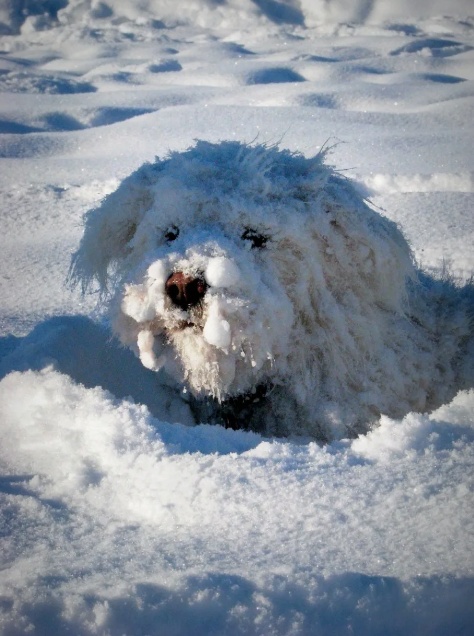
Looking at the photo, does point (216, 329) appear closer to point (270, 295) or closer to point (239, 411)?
point (270, 295)

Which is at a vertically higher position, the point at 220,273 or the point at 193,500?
the point at 220,273

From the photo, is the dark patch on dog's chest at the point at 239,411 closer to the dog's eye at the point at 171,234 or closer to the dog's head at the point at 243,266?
the dog's head at the point at 243,266

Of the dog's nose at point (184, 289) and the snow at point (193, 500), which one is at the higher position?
the dog's nose at point (184, 289)

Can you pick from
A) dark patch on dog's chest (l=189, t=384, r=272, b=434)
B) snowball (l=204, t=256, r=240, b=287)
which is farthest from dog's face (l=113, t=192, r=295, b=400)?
dark patch on dog's chest (l=189, t=384, r=272, b=434)

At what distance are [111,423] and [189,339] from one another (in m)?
0.38

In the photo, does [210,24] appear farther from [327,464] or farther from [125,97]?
[327,464]

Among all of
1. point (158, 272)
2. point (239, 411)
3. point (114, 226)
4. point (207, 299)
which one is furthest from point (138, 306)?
point (239, 411)

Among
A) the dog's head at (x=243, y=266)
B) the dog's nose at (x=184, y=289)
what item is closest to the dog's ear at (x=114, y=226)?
the dog's head at (x=243, y=266)

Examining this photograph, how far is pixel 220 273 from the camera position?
159cm

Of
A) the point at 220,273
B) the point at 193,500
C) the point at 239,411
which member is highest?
the point at 220,273

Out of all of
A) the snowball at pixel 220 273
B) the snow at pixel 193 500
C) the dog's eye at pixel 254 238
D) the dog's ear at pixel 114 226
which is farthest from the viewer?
the dog's ear at pixel 114 226

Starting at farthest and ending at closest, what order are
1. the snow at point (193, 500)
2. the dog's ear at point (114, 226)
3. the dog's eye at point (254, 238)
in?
1. the dog's ear at point (114, 226)
2. the dog's eye at point (254, 238)
3. the snow at point (193, 500)

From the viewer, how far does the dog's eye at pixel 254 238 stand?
1817mm

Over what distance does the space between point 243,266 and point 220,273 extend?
0.11 m
